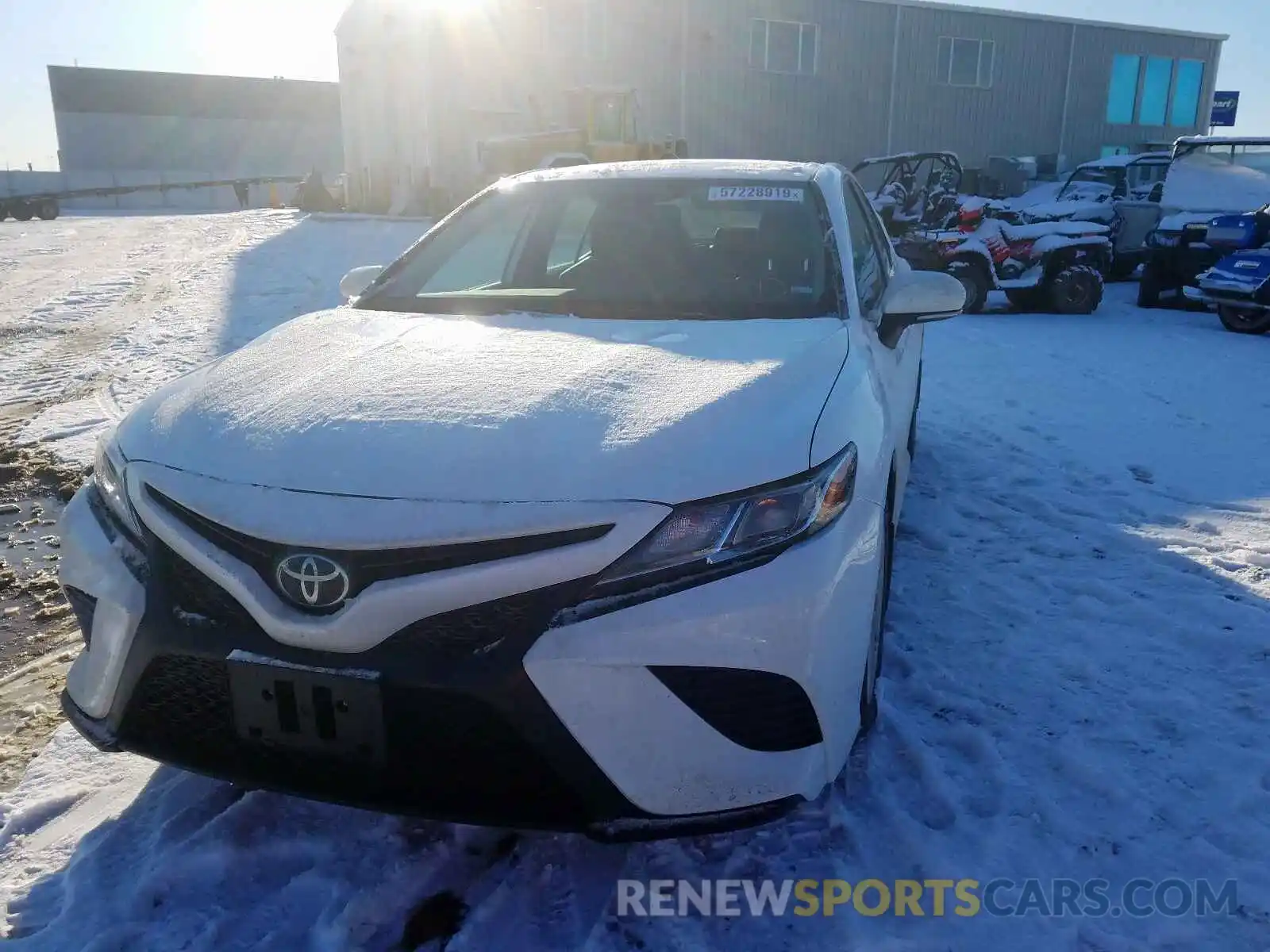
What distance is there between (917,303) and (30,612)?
3.06 metres

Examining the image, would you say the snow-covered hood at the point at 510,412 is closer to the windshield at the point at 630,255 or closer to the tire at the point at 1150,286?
the windshield at the point at 630,255

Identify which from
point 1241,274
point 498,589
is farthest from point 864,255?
point 1241,274

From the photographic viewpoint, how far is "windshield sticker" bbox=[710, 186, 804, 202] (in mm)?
3146

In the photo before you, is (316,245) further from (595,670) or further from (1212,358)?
(595,670)

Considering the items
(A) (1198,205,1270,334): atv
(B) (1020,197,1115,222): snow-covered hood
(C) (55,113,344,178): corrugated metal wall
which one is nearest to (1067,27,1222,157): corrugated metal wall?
(B) (1020,197,1115,222): snow-covered hood

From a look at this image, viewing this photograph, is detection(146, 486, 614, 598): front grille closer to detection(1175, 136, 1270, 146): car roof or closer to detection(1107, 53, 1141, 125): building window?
detection(1175, 136, 1270, 146): car roof

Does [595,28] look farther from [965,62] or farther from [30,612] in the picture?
[30,612]

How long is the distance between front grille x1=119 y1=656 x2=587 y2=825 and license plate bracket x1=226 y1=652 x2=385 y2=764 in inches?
0.8

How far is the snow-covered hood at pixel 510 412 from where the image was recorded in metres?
1.75

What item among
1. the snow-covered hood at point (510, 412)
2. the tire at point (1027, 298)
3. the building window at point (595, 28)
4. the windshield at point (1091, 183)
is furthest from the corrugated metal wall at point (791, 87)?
the snow-covered hood at point (510, 412)

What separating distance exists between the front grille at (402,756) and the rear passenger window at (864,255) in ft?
5.63

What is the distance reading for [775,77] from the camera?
21.2 meters

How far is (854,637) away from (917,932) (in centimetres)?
60

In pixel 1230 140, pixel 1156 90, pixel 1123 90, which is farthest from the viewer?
pixel 1156 90
